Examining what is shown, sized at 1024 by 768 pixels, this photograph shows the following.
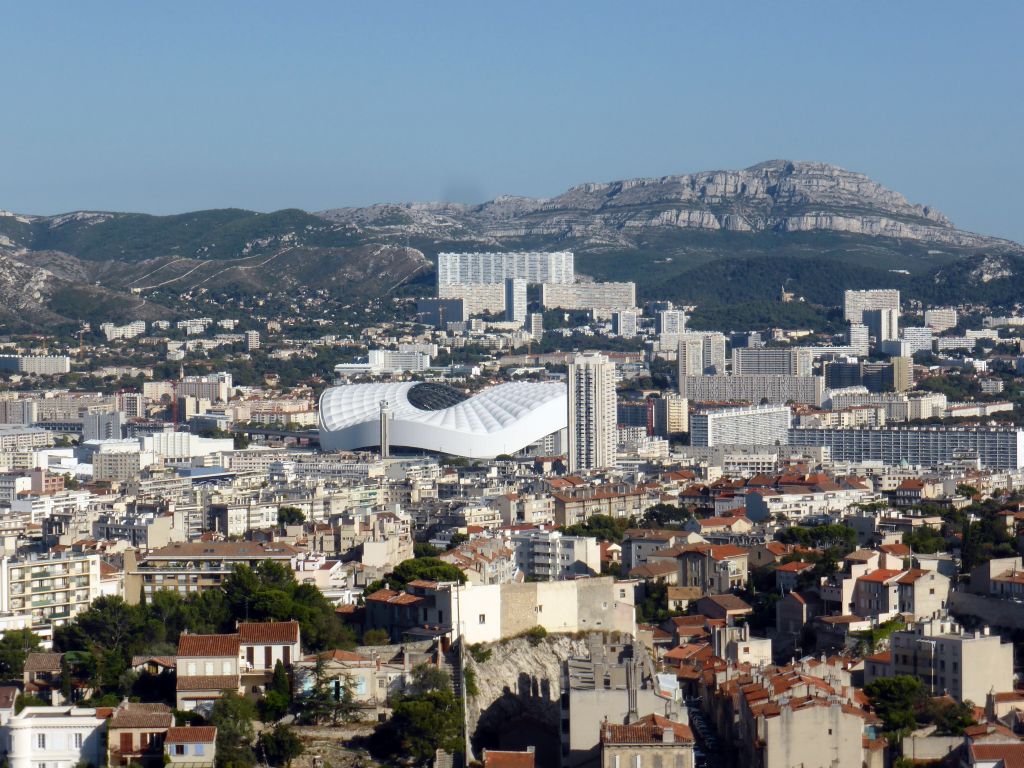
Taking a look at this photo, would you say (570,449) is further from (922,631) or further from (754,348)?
(754,348)

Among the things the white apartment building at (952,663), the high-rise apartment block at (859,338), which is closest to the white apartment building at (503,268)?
the high-rise apartment block at (859,338)

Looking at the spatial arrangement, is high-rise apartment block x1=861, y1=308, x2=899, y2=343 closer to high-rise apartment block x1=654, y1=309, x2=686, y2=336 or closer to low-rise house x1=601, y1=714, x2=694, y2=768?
high-rise apartment block x1=654, y1=309, x2=686, y2=336

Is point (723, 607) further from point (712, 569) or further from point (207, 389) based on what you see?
point (207, 389)

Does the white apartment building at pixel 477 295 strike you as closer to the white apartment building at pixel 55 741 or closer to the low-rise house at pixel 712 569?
the low-rise house at pixel 712 569

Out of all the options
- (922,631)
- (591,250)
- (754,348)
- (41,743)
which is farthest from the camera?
(591,250)

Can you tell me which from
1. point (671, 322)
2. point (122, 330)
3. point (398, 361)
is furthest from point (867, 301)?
point (122, 330)

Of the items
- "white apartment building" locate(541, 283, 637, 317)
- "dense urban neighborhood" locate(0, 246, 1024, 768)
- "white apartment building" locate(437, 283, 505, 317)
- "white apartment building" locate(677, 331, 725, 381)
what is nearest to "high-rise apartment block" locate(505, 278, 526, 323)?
"white apartment building" locate(437, 283, 505, 317)

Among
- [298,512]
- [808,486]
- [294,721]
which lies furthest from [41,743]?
[808,486]
